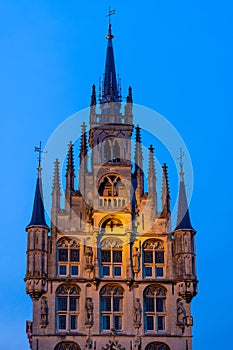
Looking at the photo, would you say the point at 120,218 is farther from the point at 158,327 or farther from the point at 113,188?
the point at 158,327

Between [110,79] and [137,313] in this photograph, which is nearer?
[137,313]

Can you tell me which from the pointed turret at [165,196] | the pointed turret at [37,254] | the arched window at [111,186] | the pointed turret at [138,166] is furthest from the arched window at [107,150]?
the pointed turret at [37,254]

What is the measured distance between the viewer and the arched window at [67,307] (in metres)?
47.9

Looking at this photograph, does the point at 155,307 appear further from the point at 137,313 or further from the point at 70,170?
the point at 70,170

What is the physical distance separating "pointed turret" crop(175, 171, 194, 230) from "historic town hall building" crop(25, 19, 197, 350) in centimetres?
6

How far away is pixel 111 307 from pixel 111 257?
2.81m

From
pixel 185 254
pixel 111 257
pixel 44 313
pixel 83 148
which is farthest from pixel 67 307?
pixel 83 148

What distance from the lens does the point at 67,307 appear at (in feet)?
158

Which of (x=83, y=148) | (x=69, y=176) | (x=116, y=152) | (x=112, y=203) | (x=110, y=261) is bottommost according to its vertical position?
(x=110, y=261)

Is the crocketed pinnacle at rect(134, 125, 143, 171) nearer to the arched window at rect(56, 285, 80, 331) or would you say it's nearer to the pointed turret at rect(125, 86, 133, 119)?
the pointed turret at rect(125, 86, 133, 119)

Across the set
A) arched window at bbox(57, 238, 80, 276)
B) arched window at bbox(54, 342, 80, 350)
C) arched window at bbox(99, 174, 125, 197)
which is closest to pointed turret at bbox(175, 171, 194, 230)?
arched window at bbox(99, 174, 125, 197)

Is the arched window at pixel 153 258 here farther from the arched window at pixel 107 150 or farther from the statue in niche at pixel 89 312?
the arched window at pixel 107 150

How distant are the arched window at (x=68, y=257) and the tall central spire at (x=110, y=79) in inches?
369

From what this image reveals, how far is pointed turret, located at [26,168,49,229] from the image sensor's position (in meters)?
49.2
